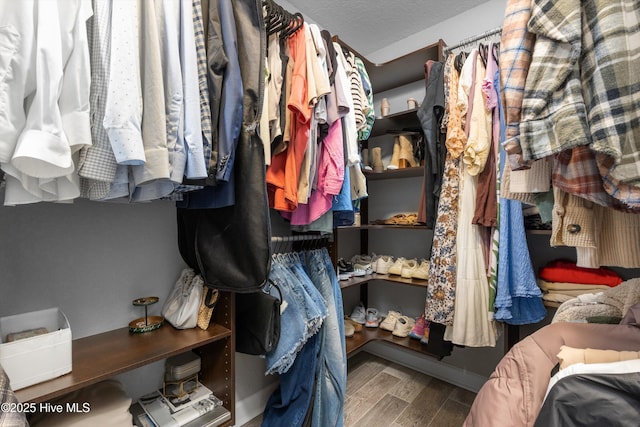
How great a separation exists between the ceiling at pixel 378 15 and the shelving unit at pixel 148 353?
6.16ft

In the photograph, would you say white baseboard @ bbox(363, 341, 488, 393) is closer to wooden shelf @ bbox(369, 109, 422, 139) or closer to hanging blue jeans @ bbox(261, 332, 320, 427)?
hanging blue jeans @ bbox(261, 332, 320, 427)

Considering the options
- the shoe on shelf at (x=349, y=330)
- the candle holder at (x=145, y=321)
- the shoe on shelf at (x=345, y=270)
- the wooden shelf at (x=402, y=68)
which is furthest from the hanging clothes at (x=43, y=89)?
the shoe on shelf at (x=349, y=330)

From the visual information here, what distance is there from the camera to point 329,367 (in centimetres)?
142

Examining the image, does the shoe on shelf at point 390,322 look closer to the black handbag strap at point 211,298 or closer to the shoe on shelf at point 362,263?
the shoe on shelf at point 362,263

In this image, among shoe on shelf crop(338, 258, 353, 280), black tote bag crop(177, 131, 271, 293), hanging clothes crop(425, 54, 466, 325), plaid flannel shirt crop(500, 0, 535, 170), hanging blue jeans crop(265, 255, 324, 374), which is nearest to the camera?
plaid flannel shirt crop(500, 0, 535, 170)

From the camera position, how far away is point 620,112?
17.9 inches

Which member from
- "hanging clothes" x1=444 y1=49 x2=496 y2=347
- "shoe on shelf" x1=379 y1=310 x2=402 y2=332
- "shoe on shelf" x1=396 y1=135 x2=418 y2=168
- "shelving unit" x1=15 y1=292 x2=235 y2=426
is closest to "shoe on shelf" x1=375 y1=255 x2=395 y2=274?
"shoe on shelf" x1=379 y1=310 x2=402 y2=332

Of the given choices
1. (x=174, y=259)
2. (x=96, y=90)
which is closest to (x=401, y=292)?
(x=174, y=259)

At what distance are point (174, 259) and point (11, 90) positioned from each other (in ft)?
2.77

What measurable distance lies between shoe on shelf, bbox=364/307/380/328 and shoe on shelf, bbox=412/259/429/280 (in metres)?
0.50

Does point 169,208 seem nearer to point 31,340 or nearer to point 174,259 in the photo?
point 174,259

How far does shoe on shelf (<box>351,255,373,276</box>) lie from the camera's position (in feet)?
6.53

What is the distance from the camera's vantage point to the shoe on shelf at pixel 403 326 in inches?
75.4

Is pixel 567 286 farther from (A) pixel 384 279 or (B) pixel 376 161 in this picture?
(B) pixel 376 161
